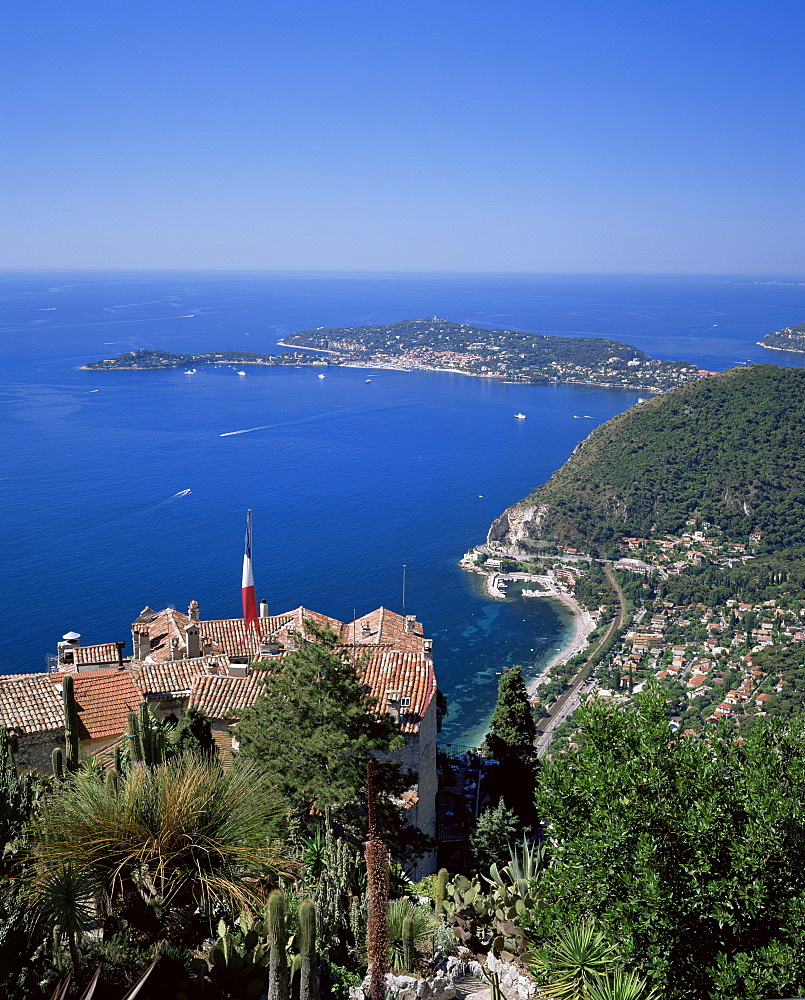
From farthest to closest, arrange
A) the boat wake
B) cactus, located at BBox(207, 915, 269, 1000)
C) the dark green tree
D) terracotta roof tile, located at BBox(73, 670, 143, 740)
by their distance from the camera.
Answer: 1. the boat wake
2. terracotta roof tile, located at BBox(73, 670, 143, 740)
3. the dark green tree
4. cactus, located at BBox(207, 915, 269, 1000)

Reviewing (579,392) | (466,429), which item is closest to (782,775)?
(466,429)

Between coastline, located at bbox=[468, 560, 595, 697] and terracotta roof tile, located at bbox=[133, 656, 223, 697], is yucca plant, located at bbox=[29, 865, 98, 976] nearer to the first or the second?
terracotta roof tile, located at bbox=[133, 656, 223, 697]

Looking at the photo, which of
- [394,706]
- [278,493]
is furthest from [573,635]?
[394,706]

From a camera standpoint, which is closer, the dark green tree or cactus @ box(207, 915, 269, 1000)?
cactus @ box(207, 915, 269, 1000)

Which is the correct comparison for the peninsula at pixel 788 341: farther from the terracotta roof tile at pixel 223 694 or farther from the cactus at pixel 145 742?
the cactus at pixel 145 742

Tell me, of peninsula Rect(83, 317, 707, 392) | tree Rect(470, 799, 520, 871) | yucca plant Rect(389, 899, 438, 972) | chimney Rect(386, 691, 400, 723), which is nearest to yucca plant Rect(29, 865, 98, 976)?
yucca plant Rect(389, 899, 438, 972)

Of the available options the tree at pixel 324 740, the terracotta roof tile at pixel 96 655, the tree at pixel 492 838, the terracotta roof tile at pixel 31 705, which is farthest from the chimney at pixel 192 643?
the tree at pixel 492 838

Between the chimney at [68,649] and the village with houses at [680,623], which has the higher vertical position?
the chimney at [68,649]

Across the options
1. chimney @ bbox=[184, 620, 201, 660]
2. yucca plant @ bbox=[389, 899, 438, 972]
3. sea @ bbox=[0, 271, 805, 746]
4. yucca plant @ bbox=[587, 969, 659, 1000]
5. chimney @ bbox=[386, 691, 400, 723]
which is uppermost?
yucca plant @ bbox=[587, 969, 659, 1000]
